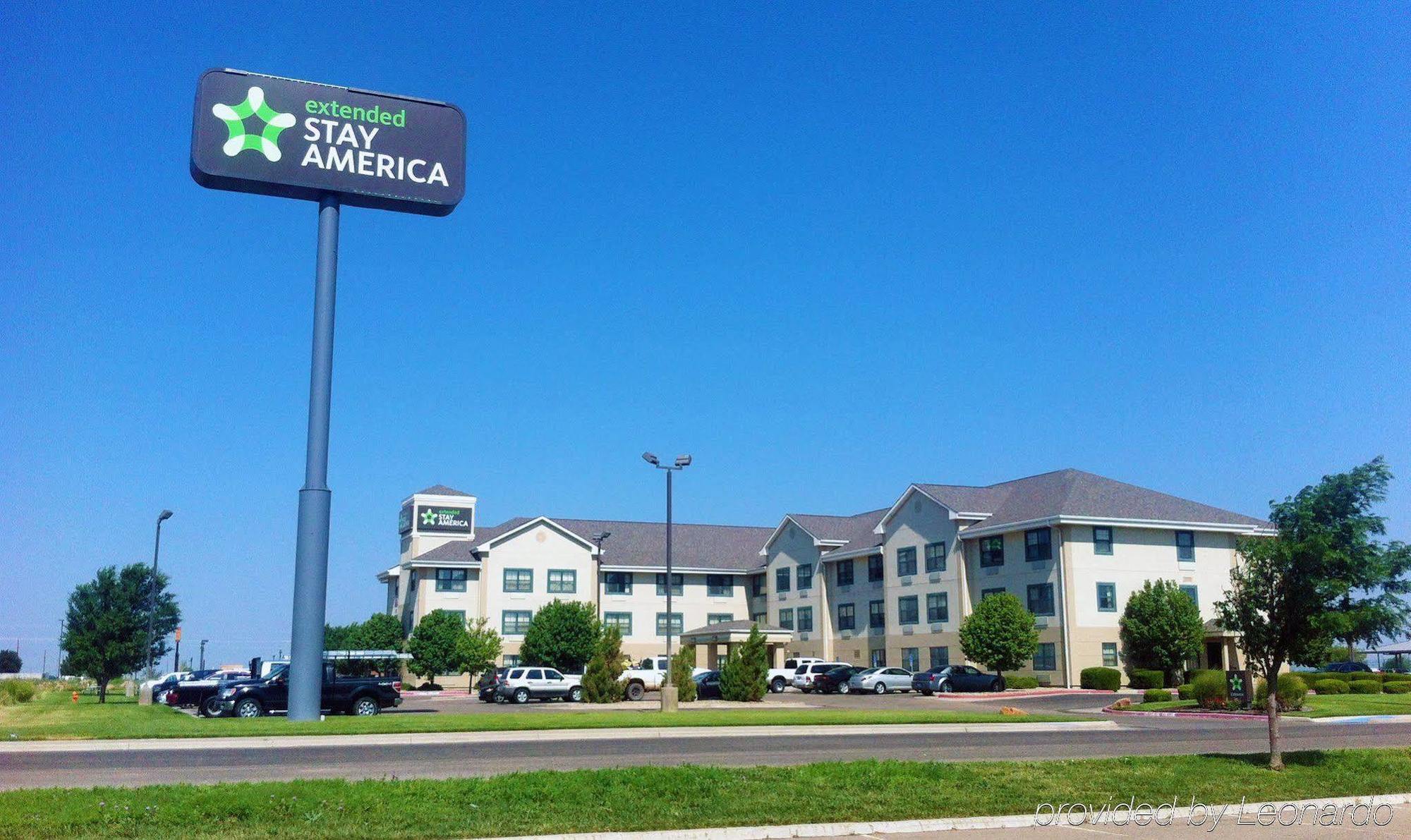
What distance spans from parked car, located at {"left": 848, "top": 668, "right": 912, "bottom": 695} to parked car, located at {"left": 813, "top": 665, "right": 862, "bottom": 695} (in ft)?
3.43

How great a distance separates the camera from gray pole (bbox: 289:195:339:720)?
28.2 m

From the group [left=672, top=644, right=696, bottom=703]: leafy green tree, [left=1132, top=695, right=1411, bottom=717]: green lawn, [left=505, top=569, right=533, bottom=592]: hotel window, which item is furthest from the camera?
[left=505, top=569, right=533, bottom=592]: hotel window

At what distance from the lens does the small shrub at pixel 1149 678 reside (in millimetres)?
53500

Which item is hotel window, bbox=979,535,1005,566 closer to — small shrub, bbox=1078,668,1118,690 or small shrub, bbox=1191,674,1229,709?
small shrub, bbox=1078,668,1118,690

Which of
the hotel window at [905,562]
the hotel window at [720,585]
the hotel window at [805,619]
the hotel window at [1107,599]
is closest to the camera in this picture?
the hotel window at [1107,599]

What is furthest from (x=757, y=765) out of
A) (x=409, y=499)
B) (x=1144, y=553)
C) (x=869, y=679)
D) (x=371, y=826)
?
(x=409, y=499)

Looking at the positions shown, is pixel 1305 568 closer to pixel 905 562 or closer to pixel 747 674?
pixel 747 674

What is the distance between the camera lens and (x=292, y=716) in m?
27.9

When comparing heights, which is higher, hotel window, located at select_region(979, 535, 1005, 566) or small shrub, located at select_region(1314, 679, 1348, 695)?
hotel window, located at select_region(979, 535, 1005, 566)

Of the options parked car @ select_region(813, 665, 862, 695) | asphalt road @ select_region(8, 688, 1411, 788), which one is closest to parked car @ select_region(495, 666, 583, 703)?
parked car @ select_region(813, 665, 862, 695)

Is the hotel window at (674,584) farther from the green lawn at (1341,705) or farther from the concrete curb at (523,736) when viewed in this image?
the concrete curb at (523,736)

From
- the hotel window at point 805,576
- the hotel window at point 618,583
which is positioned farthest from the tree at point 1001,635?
the hotel window at point 618,583

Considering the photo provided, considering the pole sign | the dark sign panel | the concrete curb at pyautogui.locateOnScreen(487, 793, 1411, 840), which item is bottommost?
the concrete curb at pyautogui.locateOnScreen(487, 793, 1411, 840)

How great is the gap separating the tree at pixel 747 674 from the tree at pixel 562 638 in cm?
1969
